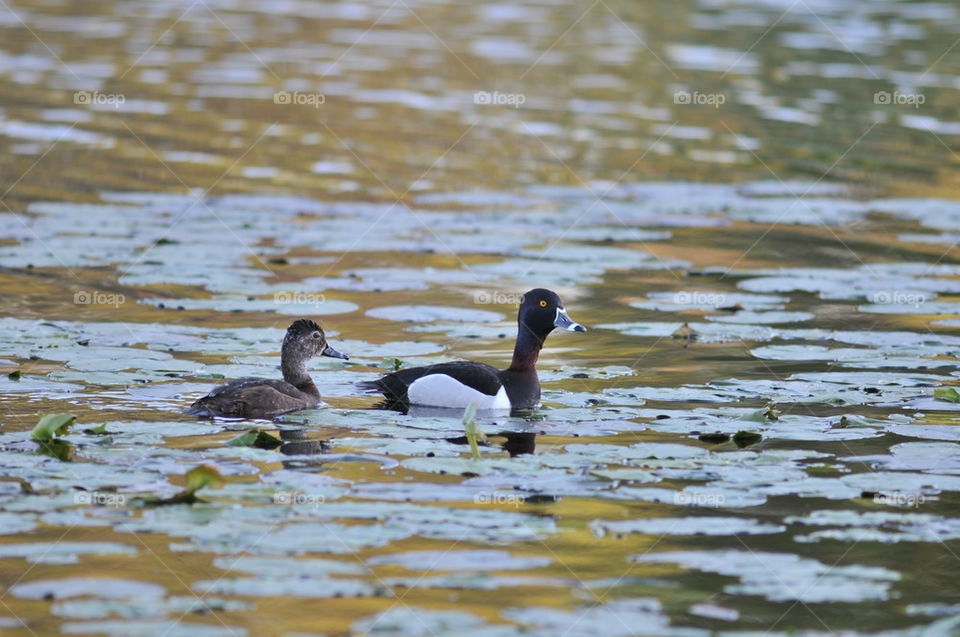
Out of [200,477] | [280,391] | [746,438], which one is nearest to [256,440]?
[280,391]

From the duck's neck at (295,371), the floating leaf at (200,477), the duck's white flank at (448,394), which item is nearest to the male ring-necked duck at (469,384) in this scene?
the duck's white flank at (448,394)

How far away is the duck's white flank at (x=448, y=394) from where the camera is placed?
1101 centimetres

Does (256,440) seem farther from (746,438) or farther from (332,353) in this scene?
(746,438)

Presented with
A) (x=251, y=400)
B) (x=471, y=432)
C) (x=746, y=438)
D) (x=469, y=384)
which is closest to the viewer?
(x=471, y=432)

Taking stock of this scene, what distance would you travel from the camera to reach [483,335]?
44.9ft

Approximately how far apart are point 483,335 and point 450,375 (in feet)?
8.87

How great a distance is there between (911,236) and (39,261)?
1062 cm

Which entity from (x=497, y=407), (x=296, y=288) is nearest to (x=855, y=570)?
(x=497, y=407)

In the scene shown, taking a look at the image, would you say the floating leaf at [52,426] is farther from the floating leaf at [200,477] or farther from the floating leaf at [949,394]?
the floating leaf at [949,394]

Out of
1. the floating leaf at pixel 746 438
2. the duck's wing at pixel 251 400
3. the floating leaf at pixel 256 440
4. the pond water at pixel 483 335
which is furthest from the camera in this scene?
the duck's wing at pixel 251 400

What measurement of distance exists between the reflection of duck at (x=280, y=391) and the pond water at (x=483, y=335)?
0.21m

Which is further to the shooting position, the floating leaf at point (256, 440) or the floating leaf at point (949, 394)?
the floating leaf at point (949, 394)

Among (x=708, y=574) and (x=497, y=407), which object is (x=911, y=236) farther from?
(x=708, y=574)

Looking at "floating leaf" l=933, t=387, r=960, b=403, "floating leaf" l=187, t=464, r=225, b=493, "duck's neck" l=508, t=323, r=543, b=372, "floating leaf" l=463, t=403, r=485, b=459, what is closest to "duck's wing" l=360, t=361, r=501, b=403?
"duck's neck" l=508, t=323, r=543, b=372
